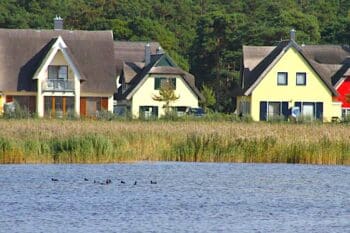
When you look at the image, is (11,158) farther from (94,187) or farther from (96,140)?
(94,187)

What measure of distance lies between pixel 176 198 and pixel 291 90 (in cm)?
4084

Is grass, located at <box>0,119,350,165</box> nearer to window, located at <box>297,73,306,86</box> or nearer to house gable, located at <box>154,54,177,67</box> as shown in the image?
window, located at <box>297,73,306,86</box>

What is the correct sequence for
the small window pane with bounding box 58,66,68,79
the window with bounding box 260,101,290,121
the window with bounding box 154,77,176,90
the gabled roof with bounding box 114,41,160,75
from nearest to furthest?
the small window pane with bounding box 58,66,68,79 → the window with bounding box 260,101,290,121 → the window with bounding box 154,77,176,90 → the gabled roof with bounding box 114,41,160,75

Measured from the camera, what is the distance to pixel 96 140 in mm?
33438

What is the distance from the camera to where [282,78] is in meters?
66.4

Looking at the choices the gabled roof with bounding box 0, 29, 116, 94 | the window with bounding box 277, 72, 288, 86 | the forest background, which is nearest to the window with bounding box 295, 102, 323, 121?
the window with bounding box 277, 72, 288, 86

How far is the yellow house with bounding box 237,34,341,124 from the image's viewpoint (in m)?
65.9

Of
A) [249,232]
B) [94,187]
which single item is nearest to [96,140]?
[94,187]

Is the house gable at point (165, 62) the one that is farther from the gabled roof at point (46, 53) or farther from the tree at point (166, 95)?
the gabled roof at point (46, 53)

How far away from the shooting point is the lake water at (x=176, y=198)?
72.6 feet

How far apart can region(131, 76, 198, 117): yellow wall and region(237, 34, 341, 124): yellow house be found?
9.96ft

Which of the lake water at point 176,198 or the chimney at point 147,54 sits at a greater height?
the chimney at point 147,54

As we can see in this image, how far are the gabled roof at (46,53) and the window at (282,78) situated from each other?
9.23 m

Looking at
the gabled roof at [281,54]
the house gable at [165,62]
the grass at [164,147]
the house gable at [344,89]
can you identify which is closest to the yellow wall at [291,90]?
the gabled roof at [281,54]
